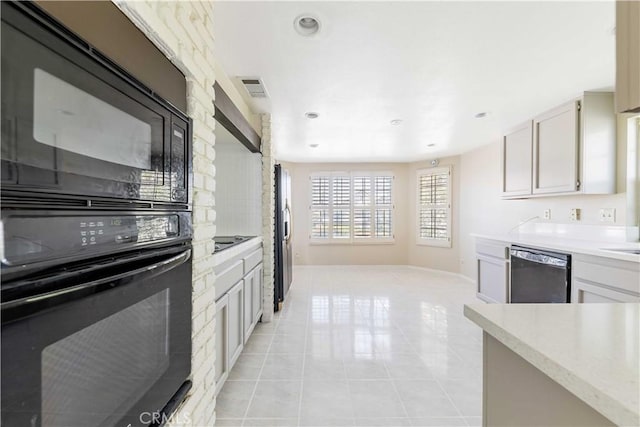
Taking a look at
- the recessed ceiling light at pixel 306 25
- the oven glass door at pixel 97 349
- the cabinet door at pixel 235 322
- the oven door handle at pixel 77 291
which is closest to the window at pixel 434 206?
the cabinet door at pixel 235 322

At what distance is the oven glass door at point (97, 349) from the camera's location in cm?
47

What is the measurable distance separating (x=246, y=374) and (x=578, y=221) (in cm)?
359

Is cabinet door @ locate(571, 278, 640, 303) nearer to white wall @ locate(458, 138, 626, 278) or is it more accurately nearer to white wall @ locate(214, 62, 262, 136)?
white wall @ locate(458, 138, 626, 278)

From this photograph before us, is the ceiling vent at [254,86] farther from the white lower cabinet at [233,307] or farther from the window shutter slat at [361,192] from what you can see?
the window shutter slat at [361,192]

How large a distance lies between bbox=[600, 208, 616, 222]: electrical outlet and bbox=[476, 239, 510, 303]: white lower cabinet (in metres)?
0.83

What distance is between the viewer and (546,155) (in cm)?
307

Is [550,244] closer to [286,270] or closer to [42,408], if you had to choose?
[286,270]

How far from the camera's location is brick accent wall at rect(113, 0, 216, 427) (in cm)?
97

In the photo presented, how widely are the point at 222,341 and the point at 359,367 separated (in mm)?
1102

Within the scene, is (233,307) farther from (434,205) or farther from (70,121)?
(434,205)

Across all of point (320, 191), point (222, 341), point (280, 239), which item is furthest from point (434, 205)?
point (222, 341)

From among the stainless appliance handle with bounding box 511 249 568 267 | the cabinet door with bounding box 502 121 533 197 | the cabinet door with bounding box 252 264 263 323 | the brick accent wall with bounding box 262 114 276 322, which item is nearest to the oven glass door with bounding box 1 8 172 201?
the cabinet door with bounding box 252 264 263 323

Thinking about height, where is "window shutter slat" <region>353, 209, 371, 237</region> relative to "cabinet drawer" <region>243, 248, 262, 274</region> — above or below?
above

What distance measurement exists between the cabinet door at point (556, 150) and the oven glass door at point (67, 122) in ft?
11.4
